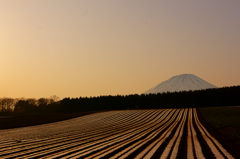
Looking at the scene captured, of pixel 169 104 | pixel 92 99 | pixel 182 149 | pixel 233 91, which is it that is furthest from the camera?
pixel 92 99

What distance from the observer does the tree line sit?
328ft

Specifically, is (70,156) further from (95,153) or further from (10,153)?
(10,153)

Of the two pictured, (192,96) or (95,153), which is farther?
(192,96)

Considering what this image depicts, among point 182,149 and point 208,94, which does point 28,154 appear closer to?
point 182,149

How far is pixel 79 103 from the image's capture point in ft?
416

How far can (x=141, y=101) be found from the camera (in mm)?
116875

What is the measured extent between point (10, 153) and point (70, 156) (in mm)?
5483

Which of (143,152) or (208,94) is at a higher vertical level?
(208,94)

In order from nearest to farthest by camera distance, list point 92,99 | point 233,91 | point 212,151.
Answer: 1. point 212,151
2. point 233,91
3. point 92,99

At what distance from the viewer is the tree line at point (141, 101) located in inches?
3932

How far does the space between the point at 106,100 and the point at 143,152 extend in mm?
106966

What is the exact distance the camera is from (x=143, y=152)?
18516 millimetres

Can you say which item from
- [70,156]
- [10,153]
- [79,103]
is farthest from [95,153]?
[79,103]

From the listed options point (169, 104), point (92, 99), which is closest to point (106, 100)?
point (92, 99)
